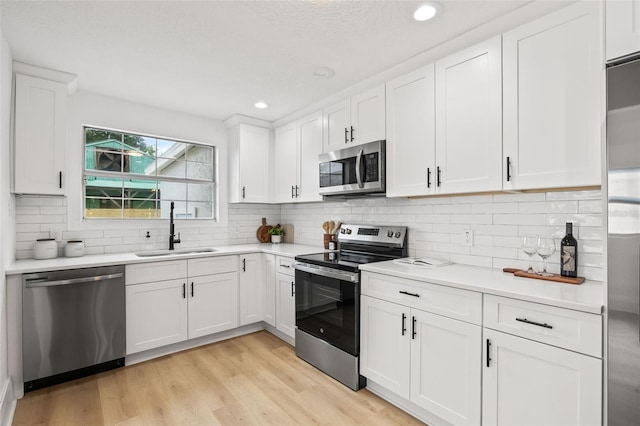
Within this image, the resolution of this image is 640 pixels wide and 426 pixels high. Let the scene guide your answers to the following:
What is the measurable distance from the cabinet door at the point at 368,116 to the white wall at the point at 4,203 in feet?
8.02

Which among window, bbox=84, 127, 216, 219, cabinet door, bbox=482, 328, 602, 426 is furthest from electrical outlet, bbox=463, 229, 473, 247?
window, bbox=84, 127, 216, 219

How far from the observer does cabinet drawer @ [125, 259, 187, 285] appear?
2.78 m

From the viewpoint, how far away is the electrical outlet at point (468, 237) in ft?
7.82

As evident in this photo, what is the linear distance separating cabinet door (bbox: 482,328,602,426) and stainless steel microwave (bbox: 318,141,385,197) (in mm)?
1400

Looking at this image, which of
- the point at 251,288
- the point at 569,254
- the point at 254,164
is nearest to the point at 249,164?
the point at 254,164

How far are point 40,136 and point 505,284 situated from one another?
3461 millimetres

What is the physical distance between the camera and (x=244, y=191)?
383 centimetres

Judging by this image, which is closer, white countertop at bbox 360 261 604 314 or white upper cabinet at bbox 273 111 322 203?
white countertop at bbox 360 261 604 314

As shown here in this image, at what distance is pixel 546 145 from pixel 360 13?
1.27 meters

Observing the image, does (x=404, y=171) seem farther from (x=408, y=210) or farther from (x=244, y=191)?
(x=244, y=191)

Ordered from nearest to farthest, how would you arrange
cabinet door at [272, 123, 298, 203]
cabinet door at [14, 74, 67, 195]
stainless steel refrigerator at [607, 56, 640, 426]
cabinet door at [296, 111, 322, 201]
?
stainless steel refrigerator at [607, 56, 640, 426], cabinet door at [14, 74, 67, 195], cabinet door at [296, 111, 322, 201], cabinet door at [272, 123, 298, 203]

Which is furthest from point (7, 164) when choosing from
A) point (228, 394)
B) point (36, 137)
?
point (228, 394)

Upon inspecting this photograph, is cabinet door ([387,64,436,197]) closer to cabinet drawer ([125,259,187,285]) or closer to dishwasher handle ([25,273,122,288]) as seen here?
cabinet drawer ([125,259,187,285])

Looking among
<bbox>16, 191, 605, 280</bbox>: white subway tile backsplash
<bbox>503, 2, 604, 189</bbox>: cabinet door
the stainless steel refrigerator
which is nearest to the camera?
the stainless steel refrigerator
